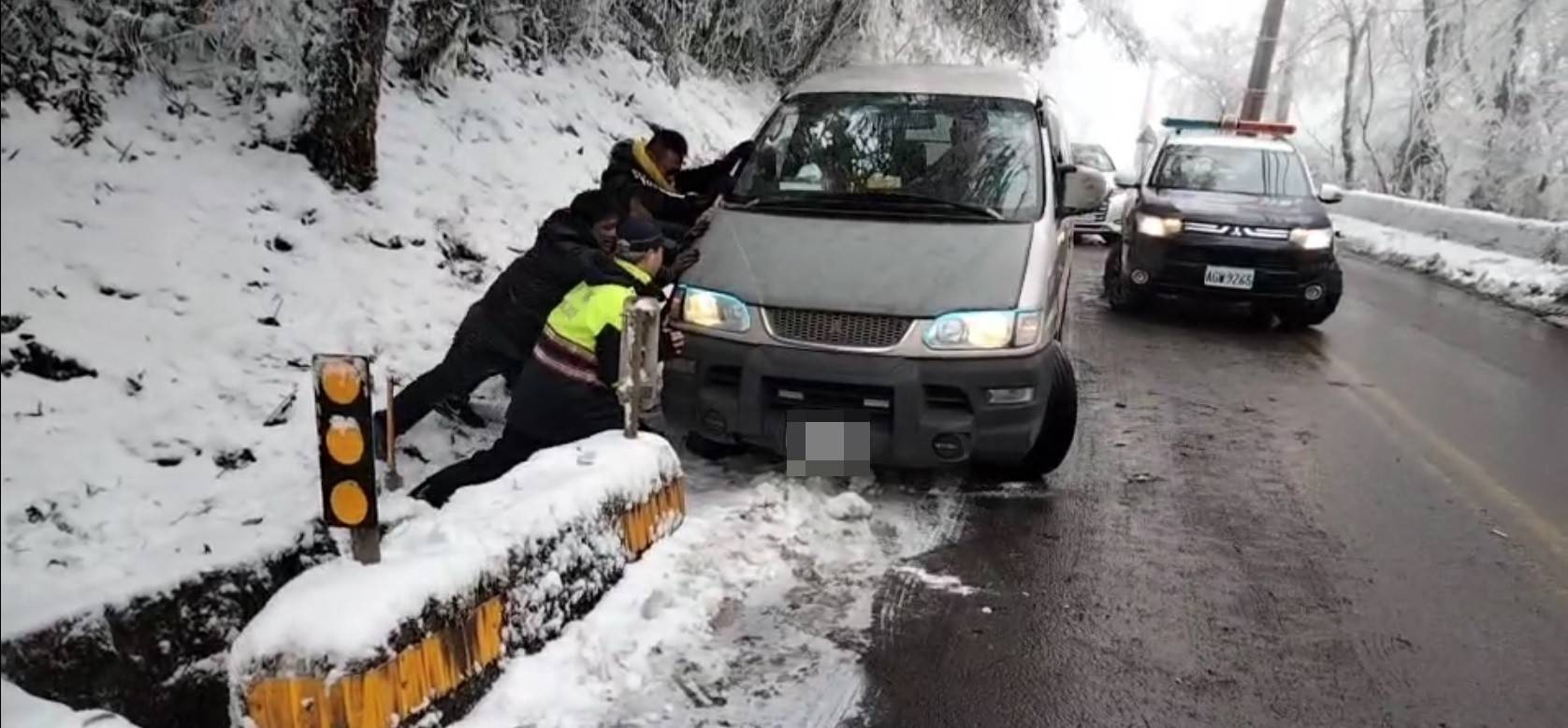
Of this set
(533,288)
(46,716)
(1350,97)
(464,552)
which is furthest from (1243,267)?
(1350,97)

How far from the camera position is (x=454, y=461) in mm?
5660

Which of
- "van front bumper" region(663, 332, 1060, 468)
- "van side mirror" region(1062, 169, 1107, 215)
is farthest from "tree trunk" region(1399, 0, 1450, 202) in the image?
"van front bumper" region(663, 332, 1060, 468)

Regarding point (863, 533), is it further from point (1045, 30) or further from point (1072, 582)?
point (1045, 30)

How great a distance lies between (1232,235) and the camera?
9539mm

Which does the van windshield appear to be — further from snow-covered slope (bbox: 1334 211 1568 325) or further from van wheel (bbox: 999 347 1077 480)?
snow-covered slope (bbox: 1334 211 1568 325)

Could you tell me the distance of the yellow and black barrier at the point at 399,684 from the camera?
110 inches

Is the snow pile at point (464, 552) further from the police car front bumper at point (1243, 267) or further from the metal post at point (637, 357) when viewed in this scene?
the police car front bumper at point (1243, 267)

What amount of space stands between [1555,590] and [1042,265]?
2.47 meters

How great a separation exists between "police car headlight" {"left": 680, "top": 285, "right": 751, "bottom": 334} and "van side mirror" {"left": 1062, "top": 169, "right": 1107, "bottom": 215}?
1941 millimetres

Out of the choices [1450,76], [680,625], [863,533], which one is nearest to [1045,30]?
[1450,76]

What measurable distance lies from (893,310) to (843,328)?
0.74 ft

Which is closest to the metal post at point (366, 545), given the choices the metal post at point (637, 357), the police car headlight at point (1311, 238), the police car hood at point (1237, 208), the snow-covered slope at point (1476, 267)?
the metal post at point (637, 357)

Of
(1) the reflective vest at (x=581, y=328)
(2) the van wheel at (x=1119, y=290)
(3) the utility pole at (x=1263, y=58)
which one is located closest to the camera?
(1) the reflective vest at (x=581, y=328)

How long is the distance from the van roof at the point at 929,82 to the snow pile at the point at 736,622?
247cm
